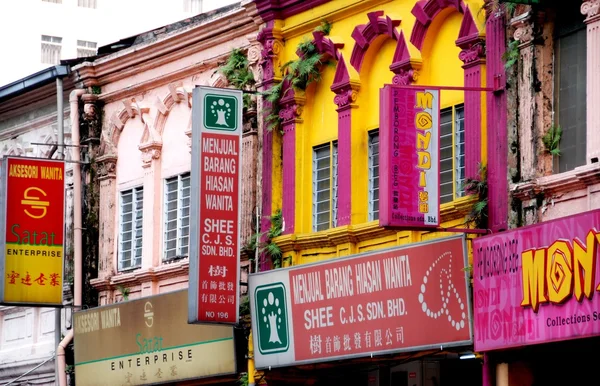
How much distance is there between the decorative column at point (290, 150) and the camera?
24875 mm

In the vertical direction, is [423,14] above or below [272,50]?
below

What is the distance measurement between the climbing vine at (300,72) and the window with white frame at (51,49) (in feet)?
94.6

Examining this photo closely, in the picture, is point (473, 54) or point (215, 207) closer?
point (473, 54)

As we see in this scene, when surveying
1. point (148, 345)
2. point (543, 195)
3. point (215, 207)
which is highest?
point (215, 207)

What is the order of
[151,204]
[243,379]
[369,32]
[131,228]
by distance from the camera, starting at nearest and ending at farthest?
[369,32] < [243,379] < [151,204] < [131,228]

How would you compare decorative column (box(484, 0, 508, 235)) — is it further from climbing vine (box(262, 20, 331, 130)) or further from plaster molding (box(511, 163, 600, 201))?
climbing vine (box(262, 20, 331, 130))

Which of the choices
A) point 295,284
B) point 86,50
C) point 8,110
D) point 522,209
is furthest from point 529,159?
point 86,50

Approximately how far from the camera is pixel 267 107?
83.5 feet

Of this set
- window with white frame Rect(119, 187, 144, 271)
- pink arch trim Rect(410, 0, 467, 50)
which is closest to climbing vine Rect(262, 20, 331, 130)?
pink arch trim Rect(410, 0, 467, 50)

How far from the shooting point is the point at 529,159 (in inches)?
798

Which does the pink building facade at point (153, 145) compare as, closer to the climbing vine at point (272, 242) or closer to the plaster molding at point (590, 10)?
the climbing vine at point (272, 242)

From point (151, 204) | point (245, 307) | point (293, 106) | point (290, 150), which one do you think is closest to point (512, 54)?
point (293, 106)

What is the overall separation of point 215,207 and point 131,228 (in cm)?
504

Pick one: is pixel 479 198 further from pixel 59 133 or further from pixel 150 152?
pixel 59 133
